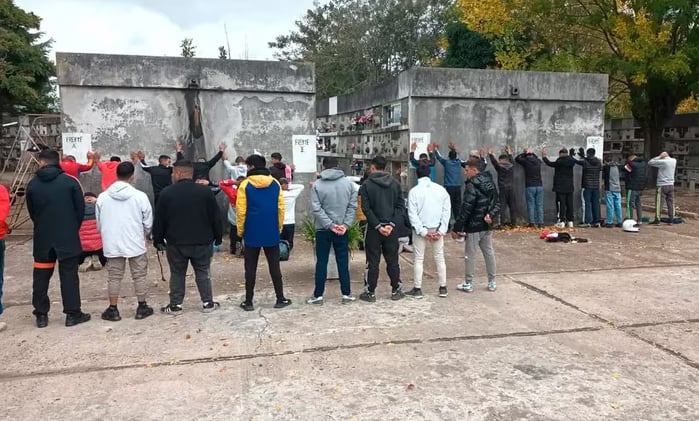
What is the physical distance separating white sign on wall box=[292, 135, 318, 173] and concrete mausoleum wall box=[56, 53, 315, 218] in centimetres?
14

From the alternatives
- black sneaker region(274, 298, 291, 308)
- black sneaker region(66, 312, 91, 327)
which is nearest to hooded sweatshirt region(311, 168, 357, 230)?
black sneaker region(274, 298, 291, 308)

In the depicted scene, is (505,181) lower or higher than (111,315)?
higher

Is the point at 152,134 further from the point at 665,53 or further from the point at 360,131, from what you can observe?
the point at 665,53

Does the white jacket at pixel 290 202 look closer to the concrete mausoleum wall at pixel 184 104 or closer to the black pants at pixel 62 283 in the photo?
the concrete mausoleum wall at pixel 184 104

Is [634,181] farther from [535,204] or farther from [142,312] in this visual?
[142,312]

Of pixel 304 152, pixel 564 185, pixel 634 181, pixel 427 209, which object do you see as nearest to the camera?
pixel 427 209

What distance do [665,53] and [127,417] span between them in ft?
55.2

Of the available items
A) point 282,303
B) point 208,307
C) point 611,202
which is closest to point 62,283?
point 208,307

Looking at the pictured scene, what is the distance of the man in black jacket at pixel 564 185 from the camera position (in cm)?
1223

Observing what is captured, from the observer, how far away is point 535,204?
12391mm

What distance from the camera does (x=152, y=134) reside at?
10984 mm

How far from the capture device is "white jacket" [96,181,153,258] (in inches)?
232

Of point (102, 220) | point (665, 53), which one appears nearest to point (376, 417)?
point (102, 220)

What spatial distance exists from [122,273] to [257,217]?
1519 mm
